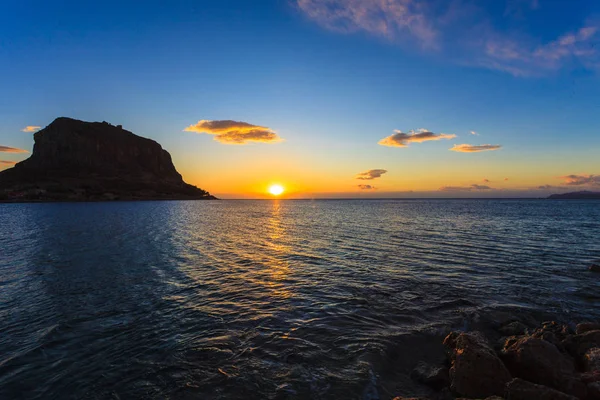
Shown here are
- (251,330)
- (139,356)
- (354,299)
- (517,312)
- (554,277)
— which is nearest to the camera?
(139,356)

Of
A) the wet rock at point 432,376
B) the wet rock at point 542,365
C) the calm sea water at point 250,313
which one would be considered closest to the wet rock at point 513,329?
the calm sea water at point 250,313

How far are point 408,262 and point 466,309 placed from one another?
38.1 ft

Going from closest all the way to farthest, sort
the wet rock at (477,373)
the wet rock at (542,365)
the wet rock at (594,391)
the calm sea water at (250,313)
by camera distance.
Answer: the wet rock at (594,391) < the wet rock at (542,365) < the wet rock at (477,373) < the calm sea water at (250,313)

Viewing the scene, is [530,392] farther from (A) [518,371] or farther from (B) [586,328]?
(B) [586,328]

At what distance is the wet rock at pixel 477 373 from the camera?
8.51 meters

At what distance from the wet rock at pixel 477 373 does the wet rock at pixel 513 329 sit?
4.68 metres

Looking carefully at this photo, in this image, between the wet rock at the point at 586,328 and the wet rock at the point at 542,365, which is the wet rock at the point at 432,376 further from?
the wet rock at the point at 586,328

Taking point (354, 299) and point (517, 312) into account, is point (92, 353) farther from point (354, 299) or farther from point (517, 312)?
point (517, 312)

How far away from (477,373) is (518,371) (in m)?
1.90

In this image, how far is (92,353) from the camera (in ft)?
36.9

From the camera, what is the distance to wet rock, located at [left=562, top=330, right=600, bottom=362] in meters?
10.5

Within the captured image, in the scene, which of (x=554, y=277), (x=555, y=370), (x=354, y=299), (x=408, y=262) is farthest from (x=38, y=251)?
(x=554, y=277)

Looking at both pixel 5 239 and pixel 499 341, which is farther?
pixel 5 239

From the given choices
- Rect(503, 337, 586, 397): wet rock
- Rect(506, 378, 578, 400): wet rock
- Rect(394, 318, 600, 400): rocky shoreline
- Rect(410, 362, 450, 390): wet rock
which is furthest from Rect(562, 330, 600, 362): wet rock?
Rect(410, 362, 450, 390): wet rock
